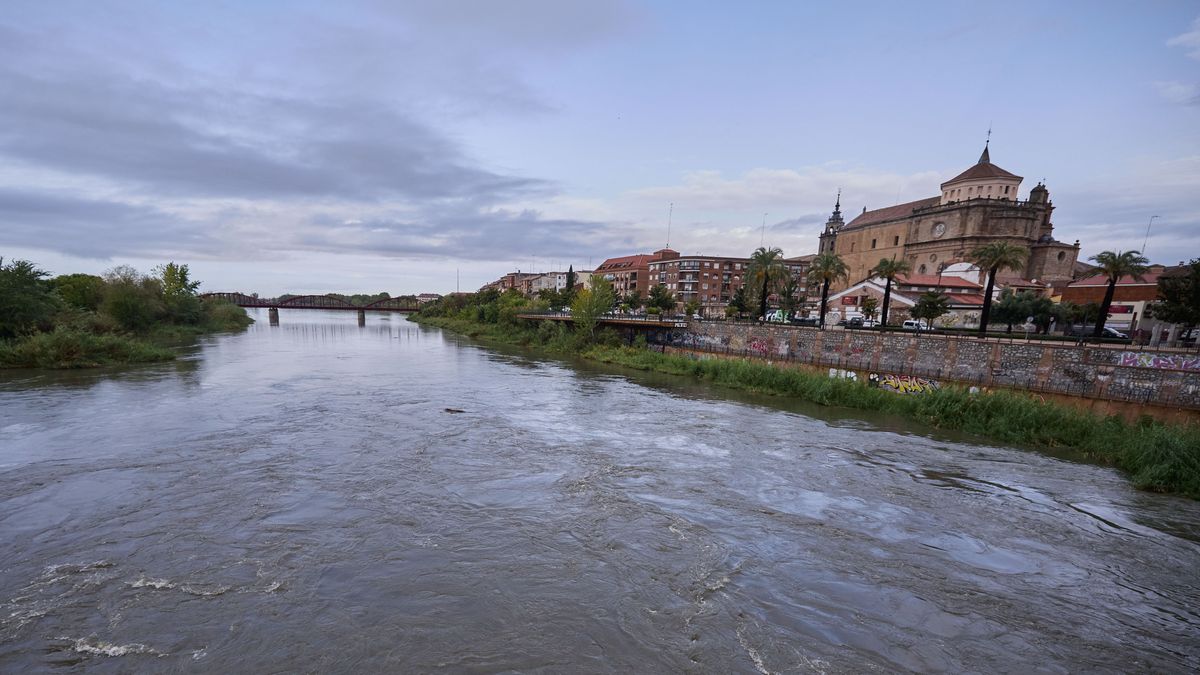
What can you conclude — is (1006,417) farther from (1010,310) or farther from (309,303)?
(309,303)

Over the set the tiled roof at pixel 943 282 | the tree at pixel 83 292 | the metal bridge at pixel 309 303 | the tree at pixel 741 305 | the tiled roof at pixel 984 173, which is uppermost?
the tiled roof at pixel 984 173

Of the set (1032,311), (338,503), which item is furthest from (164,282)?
(1032,311)

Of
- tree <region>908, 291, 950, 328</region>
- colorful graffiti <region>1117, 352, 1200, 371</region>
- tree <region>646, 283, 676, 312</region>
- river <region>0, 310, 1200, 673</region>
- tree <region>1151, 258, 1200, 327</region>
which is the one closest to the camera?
river <region>0, 310, 1200, 673</region>

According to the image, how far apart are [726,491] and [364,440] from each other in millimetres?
11032

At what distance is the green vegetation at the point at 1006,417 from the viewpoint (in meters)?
13.6

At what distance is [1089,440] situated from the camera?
1708cm

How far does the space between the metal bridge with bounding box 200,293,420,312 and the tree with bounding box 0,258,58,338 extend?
65.7 meters

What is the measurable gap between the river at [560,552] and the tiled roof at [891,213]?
67341 mm

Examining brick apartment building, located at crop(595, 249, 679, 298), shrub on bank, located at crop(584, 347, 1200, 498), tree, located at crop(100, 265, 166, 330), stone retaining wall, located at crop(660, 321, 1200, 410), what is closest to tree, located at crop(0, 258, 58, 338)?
tree, located at crop(100, 265, 166, 330)

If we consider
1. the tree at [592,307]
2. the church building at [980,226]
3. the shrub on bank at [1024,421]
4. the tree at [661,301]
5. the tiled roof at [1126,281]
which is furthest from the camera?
the tree at [661,301]

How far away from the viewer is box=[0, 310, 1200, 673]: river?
645 cm

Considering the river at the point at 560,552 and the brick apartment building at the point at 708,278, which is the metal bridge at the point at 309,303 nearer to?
the brick apartment building at the point at 708,278

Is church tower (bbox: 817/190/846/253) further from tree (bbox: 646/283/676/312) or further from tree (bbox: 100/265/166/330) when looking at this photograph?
tree (bbox: 100/265/166/330)

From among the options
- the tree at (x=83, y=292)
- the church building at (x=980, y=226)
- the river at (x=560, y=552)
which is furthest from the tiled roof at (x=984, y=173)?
the tree at (x=83, y=292)
